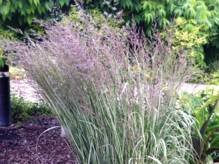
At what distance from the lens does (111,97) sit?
3.26 meters

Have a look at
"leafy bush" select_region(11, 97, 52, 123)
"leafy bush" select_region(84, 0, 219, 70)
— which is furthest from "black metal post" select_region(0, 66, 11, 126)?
"leafy bush" select_region(84, 0, 219, 70)

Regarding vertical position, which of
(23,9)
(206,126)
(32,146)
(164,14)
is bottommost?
(32,146)

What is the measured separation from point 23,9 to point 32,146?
160cm

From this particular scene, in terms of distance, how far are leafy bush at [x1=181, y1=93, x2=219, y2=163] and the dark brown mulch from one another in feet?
3.54

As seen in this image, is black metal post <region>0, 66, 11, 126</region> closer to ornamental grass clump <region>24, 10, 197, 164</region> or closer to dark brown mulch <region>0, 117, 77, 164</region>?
dark brown mulch <region>0, 117, 77, 164</region>

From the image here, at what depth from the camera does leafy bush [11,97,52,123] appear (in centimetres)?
Result: 680

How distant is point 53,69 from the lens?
339 centimetres

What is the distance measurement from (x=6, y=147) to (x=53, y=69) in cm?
213

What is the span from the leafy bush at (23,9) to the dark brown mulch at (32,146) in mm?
1212

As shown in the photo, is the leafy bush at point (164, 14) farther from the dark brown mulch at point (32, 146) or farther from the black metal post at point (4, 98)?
the black metal post at point (4, 98)

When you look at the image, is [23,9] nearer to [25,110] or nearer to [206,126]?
[206,126]

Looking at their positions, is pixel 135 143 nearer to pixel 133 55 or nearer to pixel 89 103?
pixel 89 103

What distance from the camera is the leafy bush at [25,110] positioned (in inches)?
268

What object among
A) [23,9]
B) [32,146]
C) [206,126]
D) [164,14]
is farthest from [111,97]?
[32,146]
